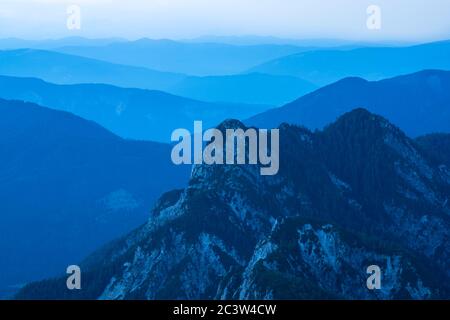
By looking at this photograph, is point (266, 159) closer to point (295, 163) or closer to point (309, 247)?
point (295, 163)

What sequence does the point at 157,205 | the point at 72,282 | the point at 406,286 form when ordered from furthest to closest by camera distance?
1. the point at 157,205
2. the point at 72,282
3. the point at 406,286

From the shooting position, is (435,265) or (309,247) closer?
(309,247)

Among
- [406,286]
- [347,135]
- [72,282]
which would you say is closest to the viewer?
[406,286]
